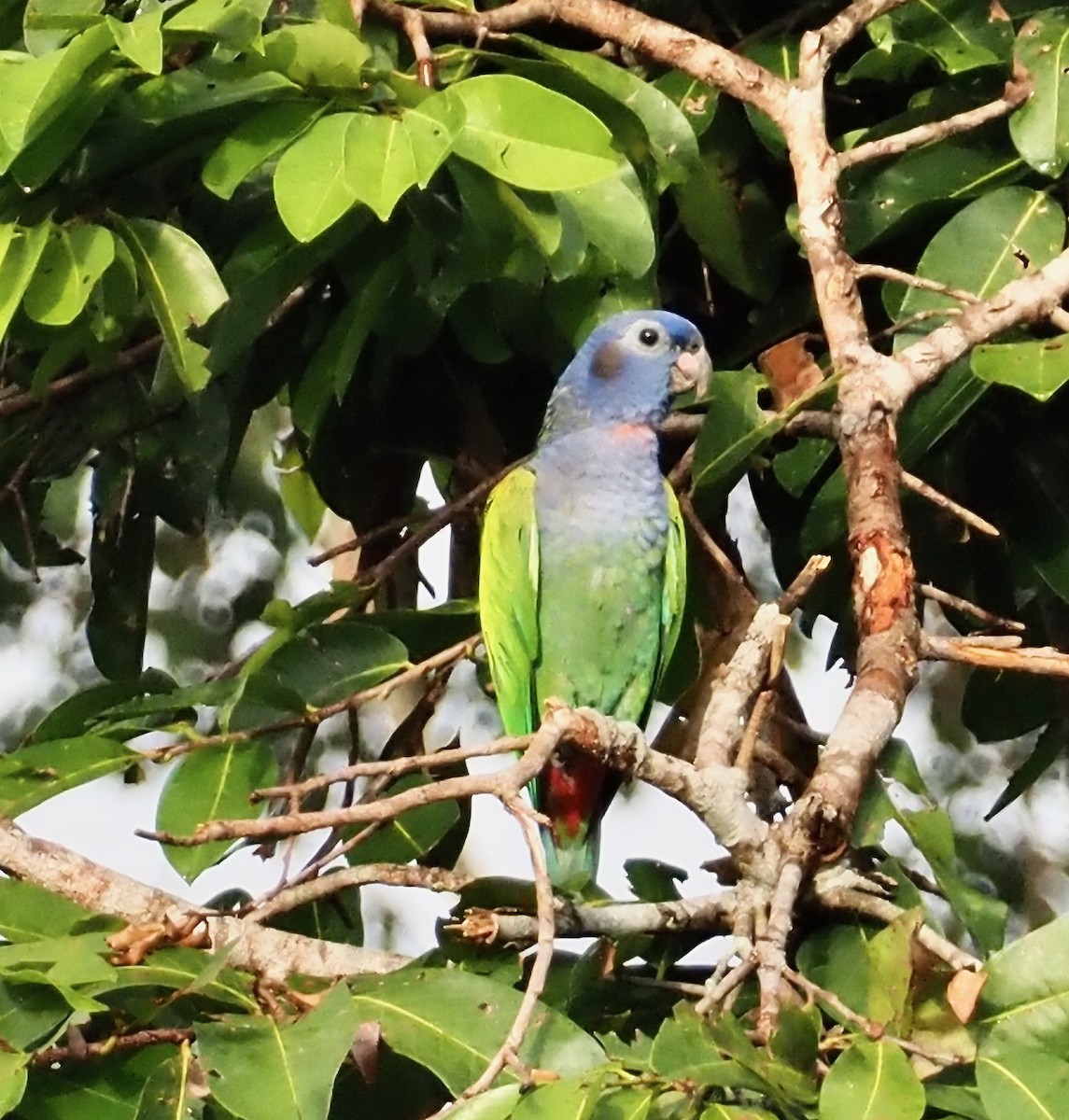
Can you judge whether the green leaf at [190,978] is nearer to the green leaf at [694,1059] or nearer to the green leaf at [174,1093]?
the green leaf at [174,1093]

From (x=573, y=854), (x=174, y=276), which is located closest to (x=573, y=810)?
(x=573, y=854)

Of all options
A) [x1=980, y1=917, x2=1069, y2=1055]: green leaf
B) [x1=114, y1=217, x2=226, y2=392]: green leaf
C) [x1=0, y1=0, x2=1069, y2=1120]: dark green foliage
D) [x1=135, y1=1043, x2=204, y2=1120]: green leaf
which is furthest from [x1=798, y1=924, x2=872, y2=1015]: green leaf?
[x1=114, y1=217, x2=226, y2=392]: green leaf

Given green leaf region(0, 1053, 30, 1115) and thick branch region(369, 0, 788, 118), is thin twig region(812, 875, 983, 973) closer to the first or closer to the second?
green leaf region(0, 1053, 30, 1115)

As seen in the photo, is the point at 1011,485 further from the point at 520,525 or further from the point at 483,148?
the point at 483,148

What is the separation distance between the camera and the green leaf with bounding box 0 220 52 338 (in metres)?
1.01

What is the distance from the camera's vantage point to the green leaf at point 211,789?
1.13m

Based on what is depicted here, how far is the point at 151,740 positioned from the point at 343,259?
0.47 m

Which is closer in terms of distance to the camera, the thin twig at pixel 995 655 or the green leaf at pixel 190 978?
the green leaf at pixel 190 978

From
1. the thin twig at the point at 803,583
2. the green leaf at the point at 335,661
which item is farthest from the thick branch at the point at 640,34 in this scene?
the green leaf at the point at 335,661

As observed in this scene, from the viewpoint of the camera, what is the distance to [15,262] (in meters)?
1.02

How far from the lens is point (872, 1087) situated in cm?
80

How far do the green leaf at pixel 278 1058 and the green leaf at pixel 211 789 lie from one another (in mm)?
270

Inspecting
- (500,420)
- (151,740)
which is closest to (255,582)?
(500,420)

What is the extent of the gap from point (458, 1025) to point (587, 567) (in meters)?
0.74
